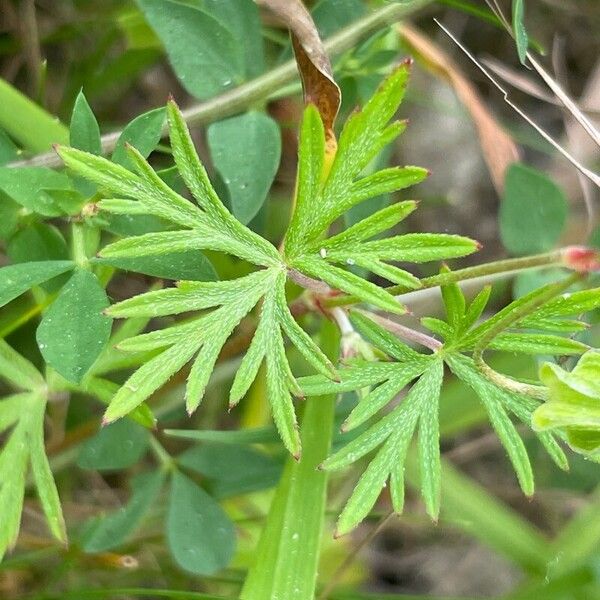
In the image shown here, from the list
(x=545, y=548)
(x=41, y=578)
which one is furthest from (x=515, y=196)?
(x=41, y=578)

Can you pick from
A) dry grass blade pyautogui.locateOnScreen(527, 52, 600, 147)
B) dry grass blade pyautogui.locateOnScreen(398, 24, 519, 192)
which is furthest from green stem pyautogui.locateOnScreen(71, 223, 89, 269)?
dry grass blade pyautogui.locateOnScreen(398, 24, 519, 192)

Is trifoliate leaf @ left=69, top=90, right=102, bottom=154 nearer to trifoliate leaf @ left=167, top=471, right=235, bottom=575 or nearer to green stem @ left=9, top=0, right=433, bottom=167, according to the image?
green stem @ left=9, top=0, right=433, bottom=167

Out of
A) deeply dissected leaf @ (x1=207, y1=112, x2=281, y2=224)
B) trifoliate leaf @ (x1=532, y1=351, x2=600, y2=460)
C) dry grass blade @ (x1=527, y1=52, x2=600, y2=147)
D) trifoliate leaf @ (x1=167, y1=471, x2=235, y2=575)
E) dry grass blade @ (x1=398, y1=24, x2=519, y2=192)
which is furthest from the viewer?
dry grass blade @ (x1=398, y1=24, x2=519, y2=192)

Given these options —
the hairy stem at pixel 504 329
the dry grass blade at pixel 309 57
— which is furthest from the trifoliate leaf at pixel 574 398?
the dry grass blade at pixel 309 57

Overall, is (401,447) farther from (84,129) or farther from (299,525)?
(84,129)

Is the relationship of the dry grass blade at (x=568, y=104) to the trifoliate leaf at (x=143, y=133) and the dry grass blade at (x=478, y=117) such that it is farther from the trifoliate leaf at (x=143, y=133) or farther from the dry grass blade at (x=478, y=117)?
the dry grass blade at (x=478, y=117)

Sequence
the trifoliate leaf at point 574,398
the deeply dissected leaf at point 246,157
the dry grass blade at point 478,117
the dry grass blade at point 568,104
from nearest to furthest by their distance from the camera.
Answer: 1. the trifoliate leaf at point 574,398
2. the dry grass blade at point 568,104
3. the deeply dissected leaf at point 246,157
4. the dry grass blade at point 478,117
